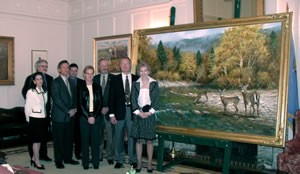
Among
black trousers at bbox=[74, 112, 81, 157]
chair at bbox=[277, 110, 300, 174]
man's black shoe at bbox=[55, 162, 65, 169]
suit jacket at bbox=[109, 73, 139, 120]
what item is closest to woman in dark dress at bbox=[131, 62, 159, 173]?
suit jacket at bbox=[109, 73, 139, 120]

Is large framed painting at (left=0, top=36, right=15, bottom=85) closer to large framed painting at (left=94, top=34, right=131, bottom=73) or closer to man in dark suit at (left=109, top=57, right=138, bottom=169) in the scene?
large framed painting at (left=94, top=34, right=131, bottom=73)

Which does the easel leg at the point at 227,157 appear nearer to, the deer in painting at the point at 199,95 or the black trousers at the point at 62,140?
the deer in painting at the point at 199,95

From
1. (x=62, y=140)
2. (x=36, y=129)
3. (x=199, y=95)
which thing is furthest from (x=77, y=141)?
(x=199, y=95)

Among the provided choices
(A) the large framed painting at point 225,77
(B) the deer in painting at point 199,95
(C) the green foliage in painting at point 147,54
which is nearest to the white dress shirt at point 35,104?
(C) the green foliage in painting at point 147,54

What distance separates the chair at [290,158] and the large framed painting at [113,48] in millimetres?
4066

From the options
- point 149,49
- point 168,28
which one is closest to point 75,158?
point 149,49

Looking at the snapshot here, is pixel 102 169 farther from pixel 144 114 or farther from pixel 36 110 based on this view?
pixel 36 110

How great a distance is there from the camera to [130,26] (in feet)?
23.9

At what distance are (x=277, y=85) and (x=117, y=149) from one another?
2900 mm

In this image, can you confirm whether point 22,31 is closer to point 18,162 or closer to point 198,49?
point 18,162

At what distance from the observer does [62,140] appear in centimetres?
554

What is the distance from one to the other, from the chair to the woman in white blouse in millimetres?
3773

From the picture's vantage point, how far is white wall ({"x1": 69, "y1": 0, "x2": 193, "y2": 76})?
21.2 feet

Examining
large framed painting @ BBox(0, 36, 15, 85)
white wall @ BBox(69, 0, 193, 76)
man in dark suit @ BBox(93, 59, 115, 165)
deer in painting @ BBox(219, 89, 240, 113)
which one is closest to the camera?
deer in painting @ BBox(219, 89, 240, 113)
